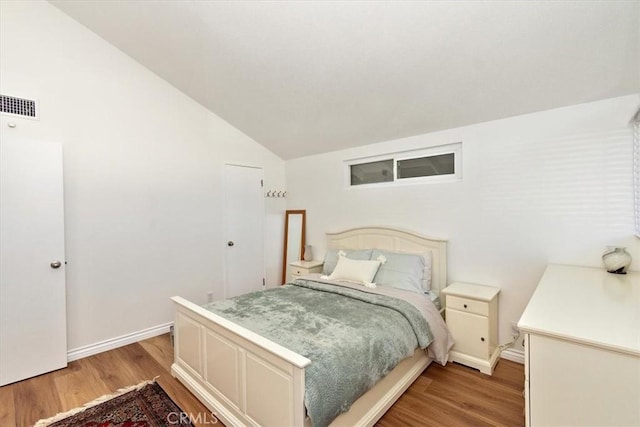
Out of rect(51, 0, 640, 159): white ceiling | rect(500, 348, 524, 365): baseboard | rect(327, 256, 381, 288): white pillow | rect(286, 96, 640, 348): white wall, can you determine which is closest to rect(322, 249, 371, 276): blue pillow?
rect(327, 256, 381, 288): white pillow

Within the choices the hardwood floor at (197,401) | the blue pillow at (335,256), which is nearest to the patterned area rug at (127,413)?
the hardwood floor at (197,401)

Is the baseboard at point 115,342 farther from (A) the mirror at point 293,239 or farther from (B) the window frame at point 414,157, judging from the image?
(B) the window frame at point 414,157

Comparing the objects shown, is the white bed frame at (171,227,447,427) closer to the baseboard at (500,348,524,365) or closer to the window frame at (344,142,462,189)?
the baseboard at (500,348,524,365)

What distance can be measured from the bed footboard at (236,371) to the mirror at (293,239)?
86.2 inches

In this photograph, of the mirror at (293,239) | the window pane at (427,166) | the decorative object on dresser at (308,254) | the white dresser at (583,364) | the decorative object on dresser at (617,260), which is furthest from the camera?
the mirror at (293,239)

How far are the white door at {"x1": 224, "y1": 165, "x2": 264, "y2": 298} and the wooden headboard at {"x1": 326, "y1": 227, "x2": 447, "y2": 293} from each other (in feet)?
3.62

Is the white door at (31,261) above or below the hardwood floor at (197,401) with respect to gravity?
above

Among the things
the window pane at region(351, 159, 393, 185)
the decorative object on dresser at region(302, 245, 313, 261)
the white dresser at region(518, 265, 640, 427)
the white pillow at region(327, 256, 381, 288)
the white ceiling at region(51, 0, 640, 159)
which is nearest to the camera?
the white dresser at region(518, 265, 640, 427)

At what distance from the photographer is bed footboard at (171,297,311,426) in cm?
142

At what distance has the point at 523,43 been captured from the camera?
6.26 feet

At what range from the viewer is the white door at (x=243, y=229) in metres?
3.90

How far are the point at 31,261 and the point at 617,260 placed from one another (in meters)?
4.50

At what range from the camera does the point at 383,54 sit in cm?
225

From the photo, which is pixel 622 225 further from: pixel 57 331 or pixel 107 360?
pixel 57 331
